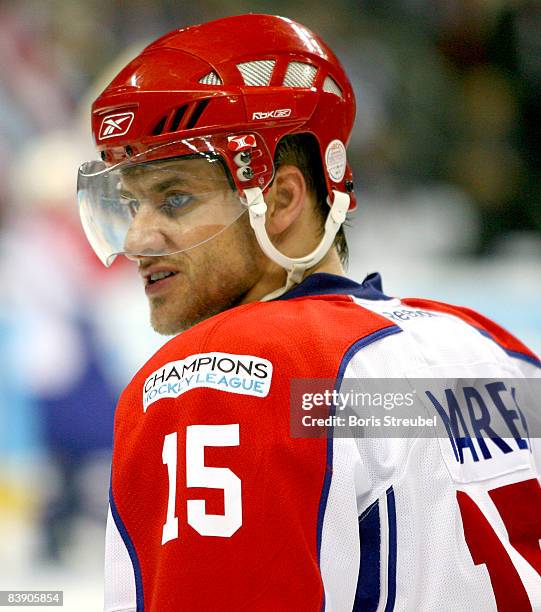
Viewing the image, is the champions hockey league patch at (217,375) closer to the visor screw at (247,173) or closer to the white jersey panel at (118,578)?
the white jersey panel at (118,578)

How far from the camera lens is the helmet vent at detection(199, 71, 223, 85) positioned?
154cm

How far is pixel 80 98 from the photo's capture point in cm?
439

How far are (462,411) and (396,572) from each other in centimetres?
26

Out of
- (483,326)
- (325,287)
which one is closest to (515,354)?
(483,326)

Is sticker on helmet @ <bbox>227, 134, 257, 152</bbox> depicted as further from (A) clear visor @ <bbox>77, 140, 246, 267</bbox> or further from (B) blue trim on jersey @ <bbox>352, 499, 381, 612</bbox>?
(B) blue trim on jersey @ <bbox>352, 499, 381, 612</bbox>

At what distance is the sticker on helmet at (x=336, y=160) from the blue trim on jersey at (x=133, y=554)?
2.24 ft

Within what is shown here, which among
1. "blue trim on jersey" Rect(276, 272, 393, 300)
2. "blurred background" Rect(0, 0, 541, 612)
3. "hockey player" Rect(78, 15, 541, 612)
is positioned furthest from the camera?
"blurred background" Rect(0, 0, 541, 612)

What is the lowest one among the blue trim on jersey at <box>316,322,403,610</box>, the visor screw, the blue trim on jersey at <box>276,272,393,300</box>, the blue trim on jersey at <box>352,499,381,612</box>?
the blue trim on jersey at <box>352,499,381,612</box>

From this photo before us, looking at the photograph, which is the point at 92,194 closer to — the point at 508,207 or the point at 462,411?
the point at 462,411

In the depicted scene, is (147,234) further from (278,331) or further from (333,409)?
(333,409)

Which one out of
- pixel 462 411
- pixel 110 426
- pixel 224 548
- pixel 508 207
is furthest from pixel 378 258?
pixel 224 548

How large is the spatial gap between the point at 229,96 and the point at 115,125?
20 centimetres

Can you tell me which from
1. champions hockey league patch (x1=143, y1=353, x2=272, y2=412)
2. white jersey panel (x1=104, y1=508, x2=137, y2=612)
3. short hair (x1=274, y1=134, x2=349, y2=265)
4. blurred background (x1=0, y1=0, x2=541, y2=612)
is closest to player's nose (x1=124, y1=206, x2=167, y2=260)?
short hair (x1=274, y1=134, x2=349, y2=265)

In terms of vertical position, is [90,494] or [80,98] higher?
[80,98]
